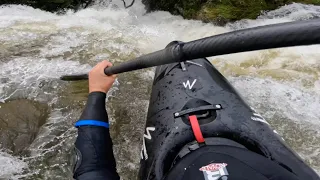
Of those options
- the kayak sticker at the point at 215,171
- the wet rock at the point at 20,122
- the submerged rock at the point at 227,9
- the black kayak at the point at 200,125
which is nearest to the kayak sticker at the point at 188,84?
the black kayak at the point at 200,125

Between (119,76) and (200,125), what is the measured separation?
1.76m

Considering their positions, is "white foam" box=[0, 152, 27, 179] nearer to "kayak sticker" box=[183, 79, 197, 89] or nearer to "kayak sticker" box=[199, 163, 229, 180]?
"kayak sticker" box=[183, 79, 197, 89]

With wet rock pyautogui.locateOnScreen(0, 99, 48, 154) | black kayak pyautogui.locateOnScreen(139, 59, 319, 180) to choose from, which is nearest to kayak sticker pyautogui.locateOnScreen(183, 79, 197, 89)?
black kayak pyautogui.locateOnScreen(139, 59, 319, 180)

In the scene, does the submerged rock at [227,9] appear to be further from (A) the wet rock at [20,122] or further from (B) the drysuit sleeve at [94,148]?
(B) the drysuit sleeve at [94,148]

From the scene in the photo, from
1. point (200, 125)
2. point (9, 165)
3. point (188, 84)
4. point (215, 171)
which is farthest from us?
point (9, 165)

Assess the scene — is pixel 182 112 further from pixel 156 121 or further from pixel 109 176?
pixel 109 176

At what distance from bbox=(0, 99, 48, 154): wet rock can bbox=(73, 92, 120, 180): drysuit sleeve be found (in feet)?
3.55

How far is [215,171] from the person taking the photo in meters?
1.37

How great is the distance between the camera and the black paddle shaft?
987 millimetres

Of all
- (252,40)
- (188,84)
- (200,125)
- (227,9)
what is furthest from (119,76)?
(252,40)

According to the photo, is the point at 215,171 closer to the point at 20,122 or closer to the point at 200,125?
the point at 200,125

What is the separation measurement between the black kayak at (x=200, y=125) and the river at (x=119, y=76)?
1.91 ft

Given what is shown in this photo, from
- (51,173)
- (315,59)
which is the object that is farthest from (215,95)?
(315,59)

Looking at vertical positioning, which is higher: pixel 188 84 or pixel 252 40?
pixel 252 40
